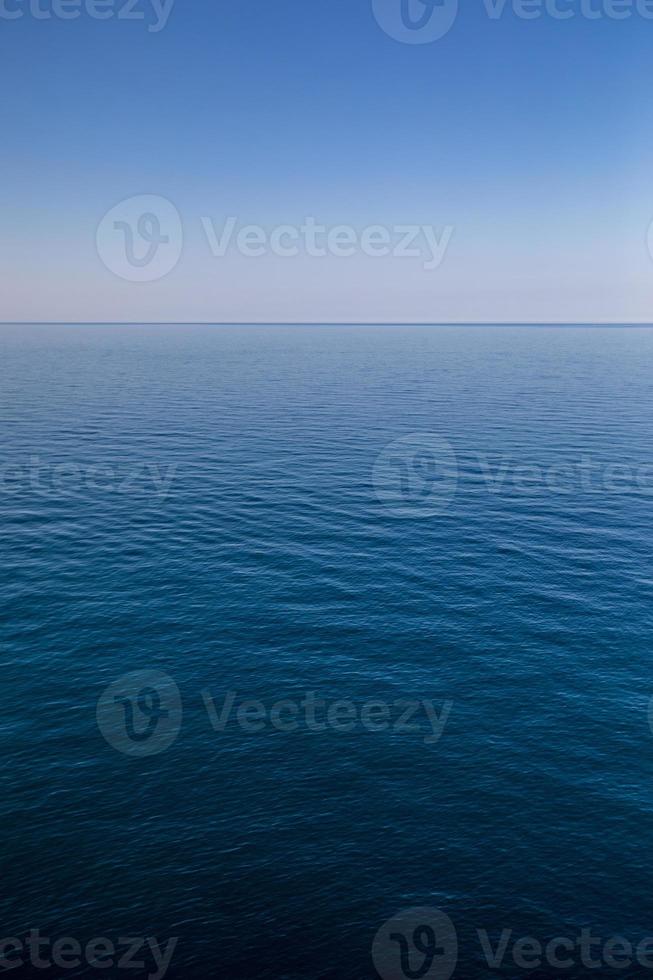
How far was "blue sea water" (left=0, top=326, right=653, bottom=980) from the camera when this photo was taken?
Result: 1303 inches

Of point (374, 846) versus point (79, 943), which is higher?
point (374, 846)

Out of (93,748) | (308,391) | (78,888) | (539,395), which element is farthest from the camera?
(308,391)

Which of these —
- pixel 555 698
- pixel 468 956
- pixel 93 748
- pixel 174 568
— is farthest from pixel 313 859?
pixel 174 568

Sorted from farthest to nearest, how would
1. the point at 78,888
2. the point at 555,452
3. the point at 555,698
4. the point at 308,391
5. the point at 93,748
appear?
the point at 308,391 → the point at 555,452 → the point at 555,698 → the point at 93,748 → the point at 78,888

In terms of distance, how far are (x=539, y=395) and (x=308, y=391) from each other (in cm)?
6236

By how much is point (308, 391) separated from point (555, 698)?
478 ft

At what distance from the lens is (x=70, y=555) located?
68688 mm

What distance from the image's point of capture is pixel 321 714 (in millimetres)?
46562

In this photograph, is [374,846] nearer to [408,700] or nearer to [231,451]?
[408,700]

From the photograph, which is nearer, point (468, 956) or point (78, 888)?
point (468, 956)

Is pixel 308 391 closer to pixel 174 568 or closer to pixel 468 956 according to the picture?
pixel 174 568

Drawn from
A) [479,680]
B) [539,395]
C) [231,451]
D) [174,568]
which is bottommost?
[479,680]

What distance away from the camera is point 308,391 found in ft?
607

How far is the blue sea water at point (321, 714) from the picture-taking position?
33.1 metres
